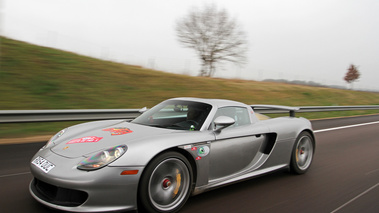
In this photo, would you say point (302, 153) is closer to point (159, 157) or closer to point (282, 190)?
point (282, 190)

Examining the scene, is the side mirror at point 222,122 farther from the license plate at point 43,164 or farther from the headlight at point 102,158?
the license plate at point 43,164

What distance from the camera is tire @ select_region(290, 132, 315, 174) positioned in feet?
14.3

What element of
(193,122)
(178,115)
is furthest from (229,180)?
(178,115)

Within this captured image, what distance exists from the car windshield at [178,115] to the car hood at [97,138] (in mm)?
262

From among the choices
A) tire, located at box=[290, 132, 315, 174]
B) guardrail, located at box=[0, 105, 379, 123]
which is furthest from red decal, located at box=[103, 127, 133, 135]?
guardrail, located at box=[0, 105, 379, 123]

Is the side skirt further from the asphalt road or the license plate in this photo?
the license plate

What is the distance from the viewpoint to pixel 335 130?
9203 mm

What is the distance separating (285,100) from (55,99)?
14313 mm

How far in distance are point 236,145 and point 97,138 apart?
1610 millimetres

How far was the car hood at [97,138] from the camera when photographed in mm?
2764

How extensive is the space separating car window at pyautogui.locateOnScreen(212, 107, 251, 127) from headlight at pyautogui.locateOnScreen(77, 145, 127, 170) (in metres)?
1.46

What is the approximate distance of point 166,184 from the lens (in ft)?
9.23

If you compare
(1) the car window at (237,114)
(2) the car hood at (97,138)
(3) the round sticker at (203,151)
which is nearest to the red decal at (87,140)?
(2) the car hood at (97,138)

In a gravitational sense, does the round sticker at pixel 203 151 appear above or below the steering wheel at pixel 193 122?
below
